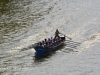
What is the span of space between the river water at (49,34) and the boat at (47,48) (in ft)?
2.77

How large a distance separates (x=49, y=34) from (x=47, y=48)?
913 cm

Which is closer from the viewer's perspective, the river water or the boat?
the river water

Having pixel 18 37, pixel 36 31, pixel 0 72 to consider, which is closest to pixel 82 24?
pixel 36 31

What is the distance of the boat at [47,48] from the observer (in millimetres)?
42031

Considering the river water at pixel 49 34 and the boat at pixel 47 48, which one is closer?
Answer: the river water at pixel 49 34

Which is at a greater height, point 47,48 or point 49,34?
point 49,34

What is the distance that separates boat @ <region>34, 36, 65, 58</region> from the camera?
138 ft

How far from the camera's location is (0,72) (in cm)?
3884

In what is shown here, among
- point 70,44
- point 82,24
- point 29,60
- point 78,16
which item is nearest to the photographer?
point 29,60

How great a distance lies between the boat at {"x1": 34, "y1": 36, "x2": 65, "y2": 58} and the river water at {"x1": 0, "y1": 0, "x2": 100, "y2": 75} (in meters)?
0.84

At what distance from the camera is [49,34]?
52062mm

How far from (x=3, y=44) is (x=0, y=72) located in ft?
32.4

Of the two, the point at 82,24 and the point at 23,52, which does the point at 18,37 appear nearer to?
the point at 23,52

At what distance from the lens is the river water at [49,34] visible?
3969cm
